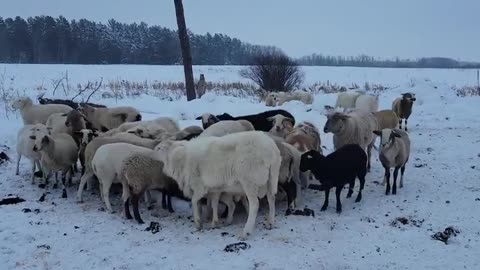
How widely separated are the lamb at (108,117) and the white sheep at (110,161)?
3972mm

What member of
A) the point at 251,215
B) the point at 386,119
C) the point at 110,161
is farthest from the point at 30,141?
the point at 386,119

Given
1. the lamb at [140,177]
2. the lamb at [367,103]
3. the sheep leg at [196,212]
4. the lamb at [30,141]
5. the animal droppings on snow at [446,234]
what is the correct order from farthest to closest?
the lamb at [367,103]
the lamb at [30,141]
the lamb at [140,177]
the sheep leg at [196,212]
the animal droppings on snow at [446,234]

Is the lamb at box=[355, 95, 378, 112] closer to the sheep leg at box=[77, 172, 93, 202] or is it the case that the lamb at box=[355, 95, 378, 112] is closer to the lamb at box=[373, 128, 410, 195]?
the lamb at box=[373, 128, 410, 195]

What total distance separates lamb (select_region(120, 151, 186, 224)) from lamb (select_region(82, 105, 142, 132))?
4.33 m

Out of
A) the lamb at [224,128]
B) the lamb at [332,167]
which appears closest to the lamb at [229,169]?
the lamb at [332,167]

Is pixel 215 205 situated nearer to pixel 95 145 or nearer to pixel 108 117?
pixel 95 145

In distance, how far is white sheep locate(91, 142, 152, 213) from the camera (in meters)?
6.99

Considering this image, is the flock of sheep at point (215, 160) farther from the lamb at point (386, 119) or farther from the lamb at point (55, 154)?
the lamb at point (386, 119)

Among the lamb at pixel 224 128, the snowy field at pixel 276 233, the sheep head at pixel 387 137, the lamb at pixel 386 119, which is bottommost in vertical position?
the snowy field at pixel 276 233

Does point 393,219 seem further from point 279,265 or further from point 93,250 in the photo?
point 93,250

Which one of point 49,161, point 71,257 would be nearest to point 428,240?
point 71,257

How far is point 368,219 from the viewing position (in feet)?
22.1

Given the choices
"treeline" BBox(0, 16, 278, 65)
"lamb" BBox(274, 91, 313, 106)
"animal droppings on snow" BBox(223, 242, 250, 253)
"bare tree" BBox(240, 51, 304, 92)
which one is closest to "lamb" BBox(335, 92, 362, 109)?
"lamb" BBox(274, 91, 313, 106)

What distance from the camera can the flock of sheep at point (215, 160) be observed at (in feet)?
20.9
